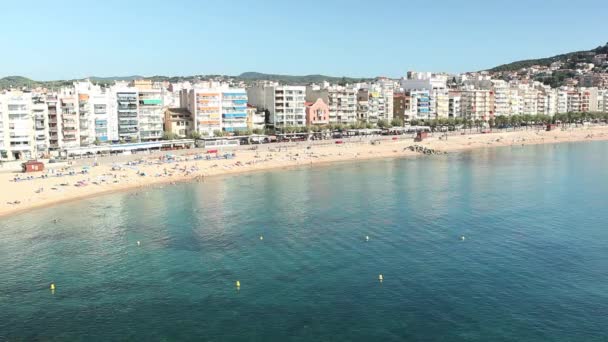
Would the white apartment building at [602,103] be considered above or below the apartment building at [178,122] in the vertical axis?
above

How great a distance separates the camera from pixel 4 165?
63094 mm

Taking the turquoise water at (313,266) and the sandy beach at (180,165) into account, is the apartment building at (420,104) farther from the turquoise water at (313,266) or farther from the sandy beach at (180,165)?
the turquoise water at (313,266)

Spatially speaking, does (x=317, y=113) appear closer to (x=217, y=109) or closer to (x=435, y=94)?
(x=217, y=109)

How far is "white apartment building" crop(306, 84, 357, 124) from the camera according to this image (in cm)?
10850

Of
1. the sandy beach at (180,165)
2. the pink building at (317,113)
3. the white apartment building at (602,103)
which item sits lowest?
the sandy beach at (180,165)

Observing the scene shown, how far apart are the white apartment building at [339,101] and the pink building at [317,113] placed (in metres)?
2.05

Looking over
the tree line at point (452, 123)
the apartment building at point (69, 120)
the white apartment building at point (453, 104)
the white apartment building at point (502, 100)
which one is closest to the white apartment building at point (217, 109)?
the tree line at point (452, 123)

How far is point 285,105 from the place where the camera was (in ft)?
327

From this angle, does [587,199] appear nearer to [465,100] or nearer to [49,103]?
[49,103]

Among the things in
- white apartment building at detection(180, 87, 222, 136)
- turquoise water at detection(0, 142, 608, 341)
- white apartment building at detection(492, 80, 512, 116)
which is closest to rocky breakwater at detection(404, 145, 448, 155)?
white apartment building at detection(180, 87, 222, 136)

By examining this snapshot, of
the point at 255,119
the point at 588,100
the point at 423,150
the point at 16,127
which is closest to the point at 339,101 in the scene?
the point at 255,119

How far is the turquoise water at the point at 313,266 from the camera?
24.1 meters

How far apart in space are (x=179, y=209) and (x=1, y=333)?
24365 millimetres

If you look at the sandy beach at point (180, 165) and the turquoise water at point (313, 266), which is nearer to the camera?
the turquoise water at point (313, 266)
